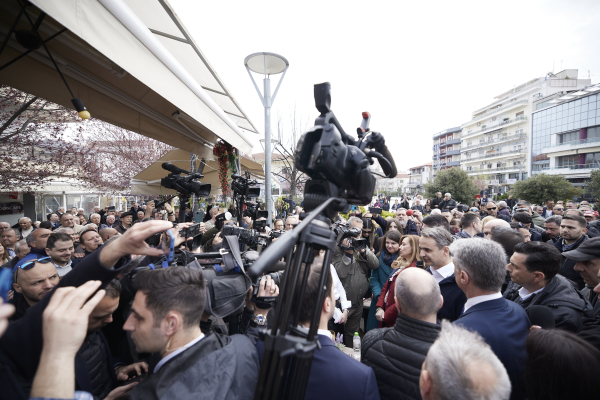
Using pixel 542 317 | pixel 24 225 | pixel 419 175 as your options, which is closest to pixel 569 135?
pixel 419 175

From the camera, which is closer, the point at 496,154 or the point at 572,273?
the point at 572,273

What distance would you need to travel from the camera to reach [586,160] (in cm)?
4112

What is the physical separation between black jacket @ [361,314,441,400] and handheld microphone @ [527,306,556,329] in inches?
38.8

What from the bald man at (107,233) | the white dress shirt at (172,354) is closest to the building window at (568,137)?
the bald man at (107,233)

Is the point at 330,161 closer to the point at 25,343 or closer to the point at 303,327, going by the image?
the point at 303,327

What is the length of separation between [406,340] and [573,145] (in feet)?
191

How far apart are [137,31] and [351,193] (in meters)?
1.93

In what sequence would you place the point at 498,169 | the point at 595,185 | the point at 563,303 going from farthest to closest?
the point at 498,169
the point at 595,185
the point at 563,303

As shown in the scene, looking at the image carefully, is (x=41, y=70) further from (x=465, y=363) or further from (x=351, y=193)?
(x=465, y=363)

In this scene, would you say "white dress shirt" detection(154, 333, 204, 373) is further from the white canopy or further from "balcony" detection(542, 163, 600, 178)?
"balcony" detection(542, 163, 600, 178)

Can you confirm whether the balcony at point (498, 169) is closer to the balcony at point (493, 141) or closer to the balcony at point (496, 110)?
the balcony at point (493, 141)

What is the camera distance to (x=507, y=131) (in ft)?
197

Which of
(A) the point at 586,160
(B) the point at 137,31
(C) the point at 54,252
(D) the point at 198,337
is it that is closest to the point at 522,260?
(D) the point at 198,337

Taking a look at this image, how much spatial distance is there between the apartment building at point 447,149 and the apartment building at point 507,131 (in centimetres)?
351
